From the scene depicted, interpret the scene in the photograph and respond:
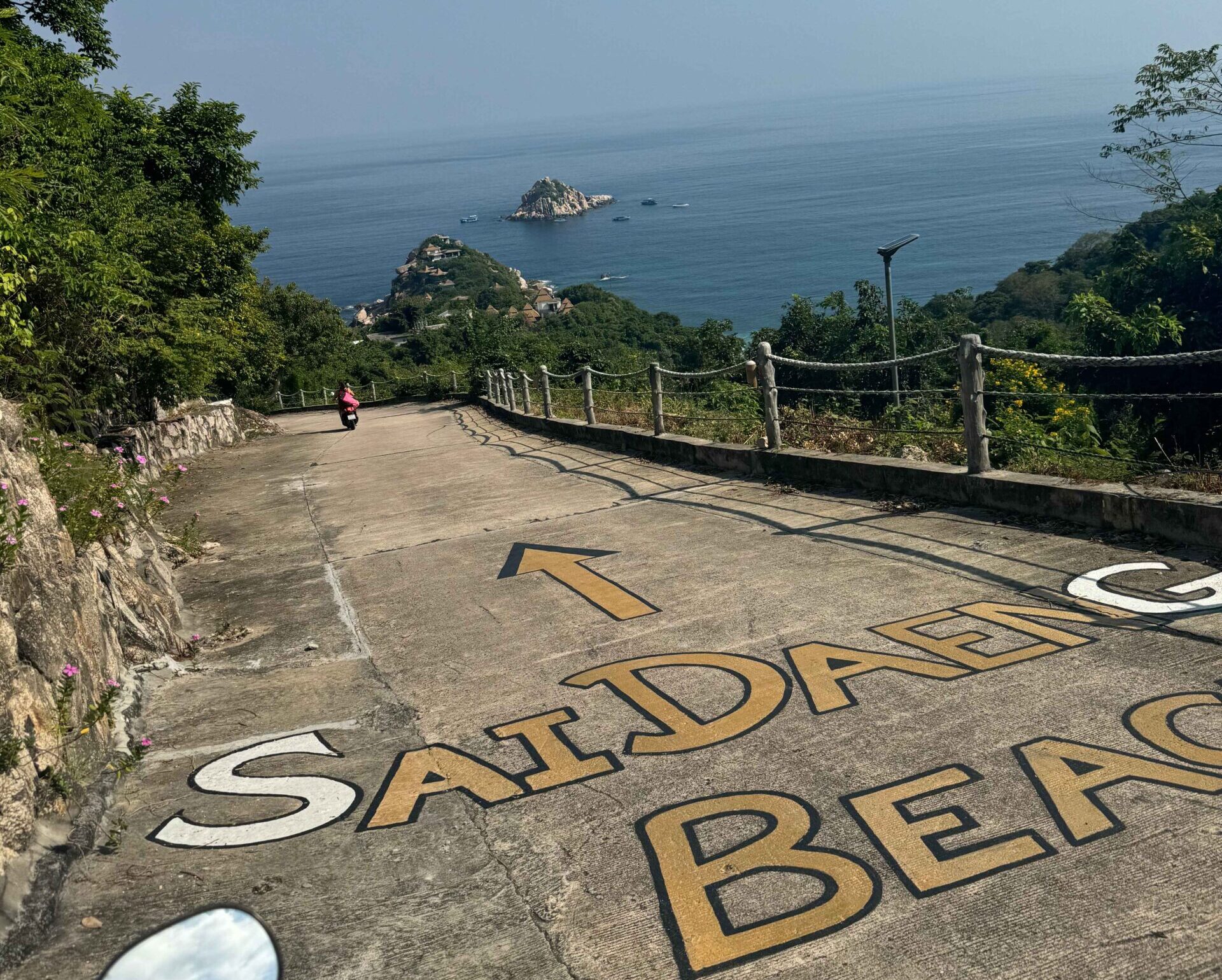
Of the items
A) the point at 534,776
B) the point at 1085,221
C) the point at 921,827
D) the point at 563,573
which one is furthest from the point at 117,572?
the point at 1085,221

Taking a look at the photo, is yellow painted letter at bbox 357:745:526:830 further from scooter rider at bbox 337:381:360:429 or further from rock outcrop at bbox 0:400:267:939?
scooter rider at bbox 337:381:360:429

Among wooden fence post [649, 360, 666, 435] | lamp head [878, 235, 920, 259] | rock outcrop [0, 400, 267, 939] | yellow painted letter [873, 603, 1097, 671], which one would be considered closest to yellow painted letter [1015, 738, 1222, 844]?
yellow painted letter [873, 603, 1097, 671]

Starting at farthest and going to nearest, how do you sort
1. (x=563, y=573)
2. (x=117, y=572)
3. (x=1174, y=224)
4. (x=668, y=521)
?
(x=1174, y=224)
(x=668, y=521)
(x=563, y=573)
(x=117, y=572)

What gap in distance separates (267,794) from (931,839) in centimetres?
281

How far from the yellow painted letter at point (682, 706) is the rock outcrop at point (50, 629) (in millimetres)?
2414

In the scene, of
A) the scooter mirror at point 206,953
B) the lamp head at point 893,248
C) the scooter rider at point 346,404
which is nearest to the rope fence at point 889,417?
the scooter mirror at point 206,953

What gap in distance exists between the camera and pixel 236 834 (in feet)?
14.4

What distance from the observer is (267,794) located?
475 centimetres

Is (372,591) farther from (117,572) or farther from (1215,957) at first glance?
(1215,957)

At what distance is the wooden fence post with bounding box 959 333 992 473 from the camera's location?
27.1 feet

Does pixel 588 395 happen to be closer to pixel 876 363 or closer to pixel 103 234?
pixel 103 234

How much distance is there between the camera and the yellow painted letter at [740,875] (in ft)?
11.0

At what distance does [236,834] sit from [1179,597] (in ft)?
16.1

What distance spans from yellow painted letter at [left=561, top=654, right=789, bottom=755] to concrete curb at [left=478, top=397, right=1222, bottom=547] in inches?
118
